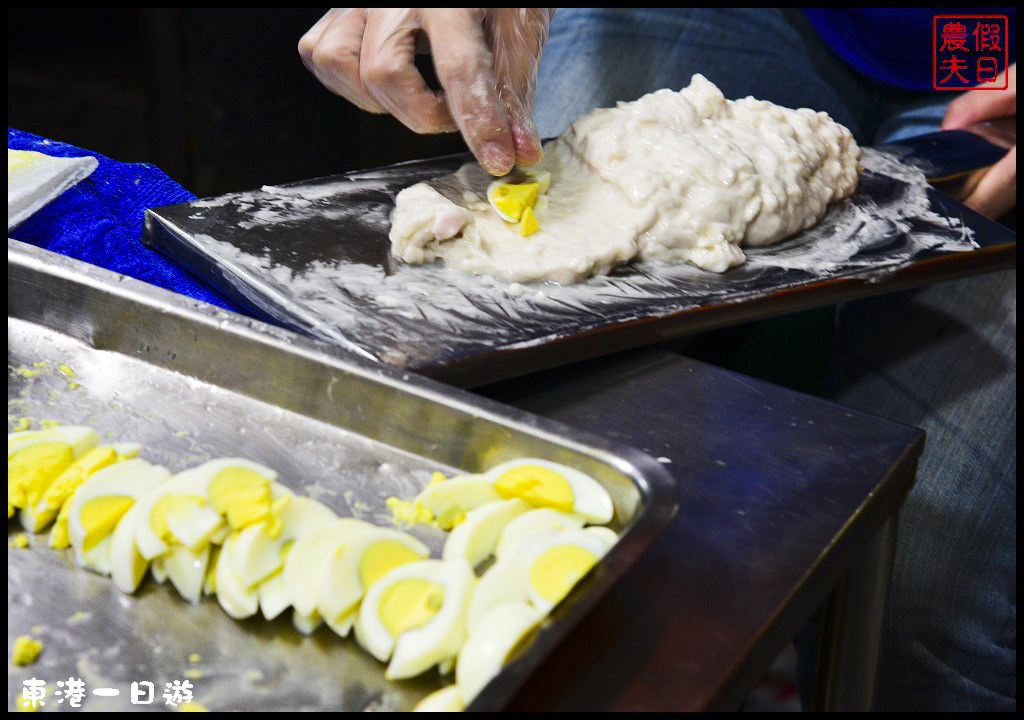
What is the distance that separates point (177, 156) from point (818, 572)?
307cm

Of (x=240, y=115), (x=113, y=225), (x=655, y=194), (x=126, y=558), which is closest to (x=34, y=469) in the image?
(x=126, y=558)

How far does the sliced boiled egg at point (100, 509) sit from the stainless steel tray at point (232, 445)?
0.07ft

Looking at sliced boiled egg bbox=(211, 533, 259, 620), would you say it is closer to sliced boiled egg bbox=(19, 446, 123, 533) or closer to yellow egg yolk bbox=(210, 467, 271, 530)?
yellow egg yolk bbox=(210, 467, 271, 530)

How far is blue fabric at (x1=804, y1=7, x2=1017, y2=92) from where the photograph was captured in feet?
6.68

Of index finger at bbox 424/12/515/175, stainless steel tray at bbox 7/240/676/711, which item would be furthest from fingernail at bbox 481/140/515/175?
stainless steel tray at bbox 7/240/676/711

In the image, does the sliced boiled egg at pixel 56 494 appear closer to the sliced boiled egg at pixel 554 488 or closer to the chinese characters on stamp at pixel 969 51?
the sliced boiled egg at pixel 554 488

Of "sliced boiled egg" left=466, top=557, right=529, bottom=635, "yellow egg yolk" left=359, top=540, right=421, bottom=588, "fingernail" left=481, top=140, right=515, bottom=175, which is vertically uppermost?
"fingernail" left=481, top=140, right=515, bottom=175

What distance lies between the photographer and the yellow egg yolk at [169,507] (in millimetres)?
847

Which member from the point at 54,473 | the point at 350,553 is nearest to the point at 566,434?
the point at 350,553

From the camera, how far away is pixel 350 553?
0.81 metres

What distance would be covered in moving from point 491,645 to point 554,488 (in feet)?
0.63

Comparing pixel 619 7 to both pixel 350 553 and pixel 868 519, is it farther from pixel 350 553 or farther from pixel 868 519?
pixel 350 553

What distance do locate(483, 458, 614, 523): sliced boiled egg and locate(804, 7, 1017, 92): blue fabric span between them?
1586mm

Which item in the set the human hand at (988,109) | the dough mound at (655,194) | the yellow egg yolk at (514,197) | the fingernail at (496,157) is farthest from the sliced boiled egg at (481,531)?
the human hand at (988,109)
